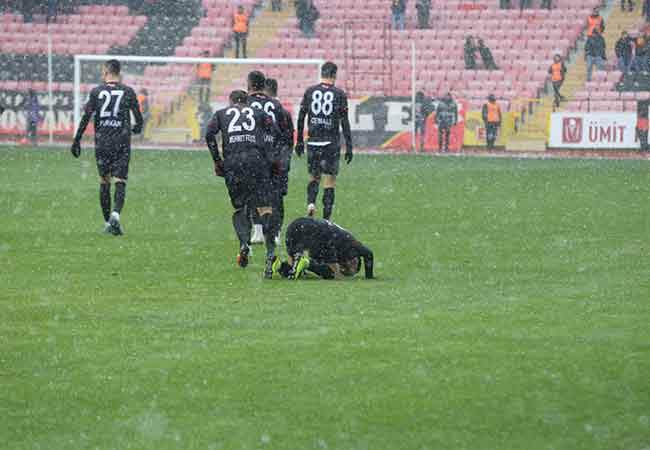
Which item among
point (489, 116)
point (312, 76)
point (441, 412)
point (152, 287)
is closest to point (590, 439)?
point (441, 412)

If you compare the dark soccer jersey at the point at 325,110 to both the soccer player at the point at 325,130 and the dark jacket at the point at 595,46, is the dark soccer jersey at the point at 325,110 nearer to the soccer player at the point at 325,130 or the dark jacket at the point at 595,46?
the soccer player at the point at 325,130

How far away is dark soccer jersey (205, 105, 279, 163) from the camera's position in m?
12.8

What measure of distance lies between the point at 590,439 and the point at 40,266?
758 centimetres

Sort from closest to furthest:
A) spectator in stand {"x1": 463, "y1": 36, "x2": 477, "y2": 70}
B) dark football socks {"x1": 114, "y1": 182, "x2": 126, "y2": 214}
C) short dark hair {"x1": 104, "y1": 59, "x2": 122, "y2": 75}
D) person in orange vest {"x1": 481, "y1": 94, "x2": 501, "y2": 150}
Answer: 1. dark football socks {"x1": 114, "y1": 182, "x2": 126, "y2": 214}
2. short dark hair {"x1": 104, "y1": 59, "x2": 122, "y2": 75}
3. person in orange vest {"x1": 481, "y1": 94, "x2": 501, "y2": 150}
4. spectator in stand {"x1": 463, "y1": 36, "x2": 477, "y2": 70}

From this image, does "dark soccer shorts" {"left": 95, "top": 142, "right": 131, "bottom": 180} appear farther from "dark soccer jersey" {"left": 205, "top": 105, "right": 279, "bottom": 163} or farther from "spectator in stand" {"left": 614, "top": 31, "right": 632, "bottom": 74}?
"spectator in stand" {"left": 614, "top": 31, "right": 632, "bottom": 74}

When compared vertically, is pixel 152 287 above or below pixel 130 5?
below

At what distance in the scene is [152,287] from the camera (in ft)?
38.1

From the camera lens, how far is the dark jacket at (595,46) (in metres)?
40.2

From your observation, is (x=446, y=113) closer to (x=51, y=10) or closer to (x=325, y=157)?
(x=51, y=10)

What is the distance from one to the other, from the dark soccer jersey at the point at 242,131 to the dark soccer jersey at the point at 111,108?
373cm

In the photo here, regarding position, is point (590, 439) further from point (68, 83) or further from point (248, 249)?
point (68, 83)

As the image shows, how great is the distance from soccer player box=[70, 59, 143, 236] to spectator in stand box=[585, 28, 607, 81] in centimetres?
2573

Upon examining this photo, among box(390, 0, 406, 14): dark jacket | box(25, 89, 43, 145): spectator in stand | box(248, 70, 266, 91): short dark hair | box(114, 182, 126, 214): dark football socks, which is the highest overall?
box(390, 0, 406, 14): dark jacket

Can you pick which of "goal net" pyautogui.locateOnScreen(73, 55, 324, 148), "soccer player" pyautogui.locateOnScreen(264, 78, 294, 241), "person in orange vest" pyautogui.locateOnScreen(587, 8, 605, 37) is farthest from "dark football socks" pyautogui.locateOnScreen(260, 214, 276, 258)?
"person in orange vest" pyautogui.locateOnScreen(587, 8, 605, 37)
